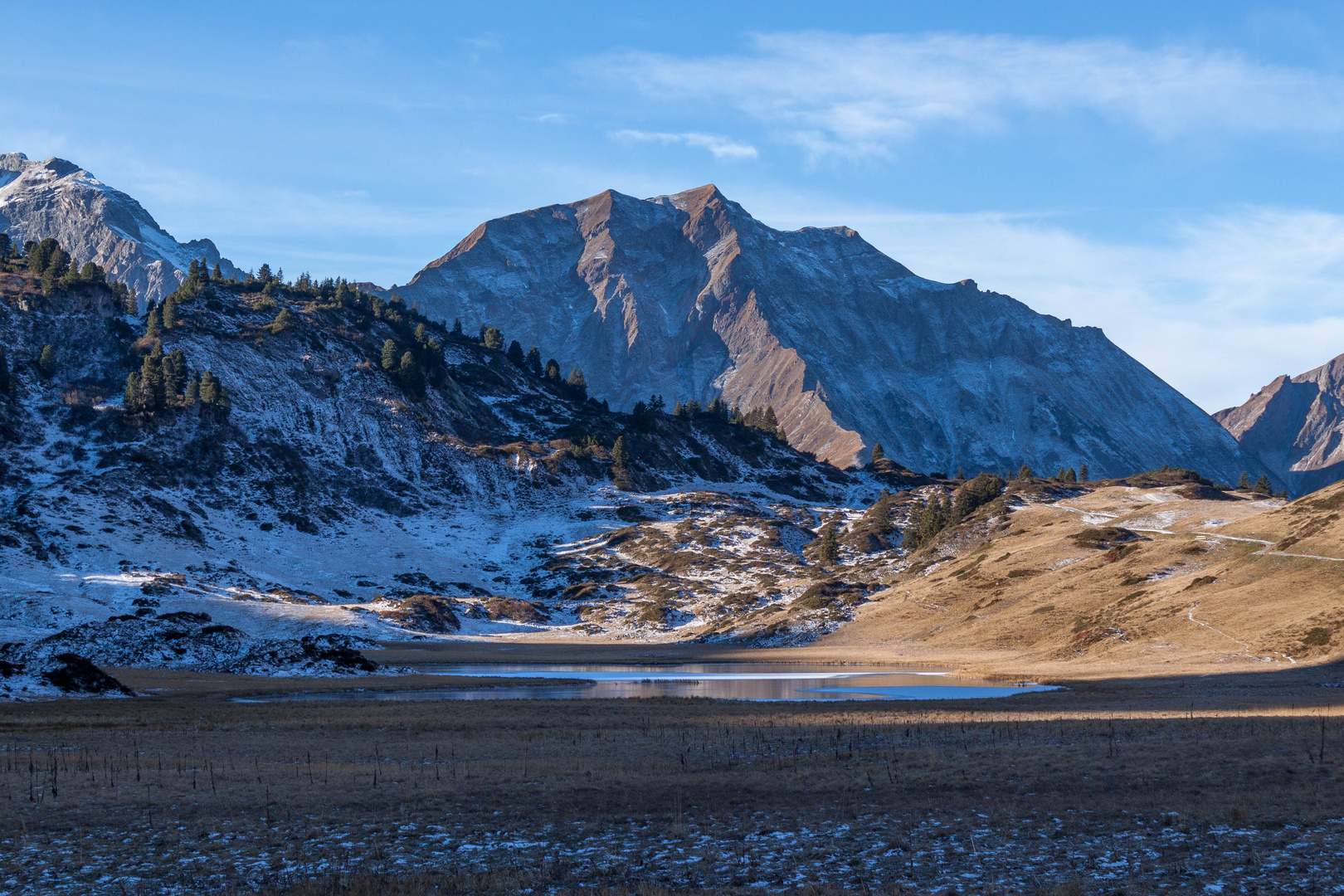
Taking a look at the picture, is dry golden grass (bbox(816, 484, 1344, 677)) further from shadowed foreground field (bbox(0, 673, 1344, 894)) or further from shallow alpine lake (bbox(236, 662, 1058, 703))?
shadowed foreground field (bbox(0, 673, 1344, 894))

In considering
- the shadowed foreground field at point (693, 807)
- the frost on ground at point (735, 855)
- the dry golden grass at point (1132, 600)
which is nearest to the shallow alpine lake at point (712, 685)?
the dry golden grass at point (1132, 600)

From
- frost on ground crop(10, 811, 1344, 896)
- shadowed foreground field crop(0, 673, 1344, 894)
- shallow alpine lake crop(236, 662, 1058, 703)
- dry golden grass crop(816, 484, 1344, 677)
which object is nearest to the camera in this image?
frost on ground crop(10, 811, 1344, 896)

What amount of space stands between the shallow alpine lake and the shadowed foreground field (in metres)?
22.4

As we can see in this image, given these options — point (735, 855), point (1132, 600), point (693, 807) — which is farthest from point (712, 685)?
point (735, 855)

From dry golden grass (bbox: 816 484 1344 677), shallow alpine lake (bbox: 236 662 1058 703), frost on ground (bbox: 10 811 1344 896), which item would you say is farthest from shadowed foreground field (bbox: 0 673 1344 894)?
dry golden grass (bbox: 816 484 1344 677)

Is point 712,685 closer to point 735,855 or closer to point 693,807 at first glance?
point 693,807

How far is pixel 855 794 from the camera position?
27219mm

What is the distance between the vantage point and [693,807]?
26.1 meters

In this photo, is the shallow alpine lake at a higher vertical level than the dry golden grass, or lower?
lower

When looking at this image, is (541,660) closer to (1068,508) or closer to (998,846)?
(998,846)

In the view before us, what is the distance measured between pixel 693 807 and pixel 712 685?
182 feet

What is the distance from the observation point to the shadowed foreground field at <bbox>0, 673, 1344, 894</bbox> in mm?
19375

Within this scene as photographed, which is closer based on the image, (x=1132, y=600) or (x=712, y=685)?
(x=712, y=685)

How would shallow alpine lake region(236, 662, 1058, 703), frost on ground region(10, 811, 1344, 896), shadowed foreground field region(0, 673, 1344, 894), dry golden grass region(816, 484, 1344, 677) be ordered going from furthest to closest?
dry golden grass region(816, 484, 1344, 677) → shallow alpine lake region(236, 662, 1058, 703) → shadowed foreground field region(0, 673, 1344, 894) → frost on ground region(10, 811, 1344, 896)
